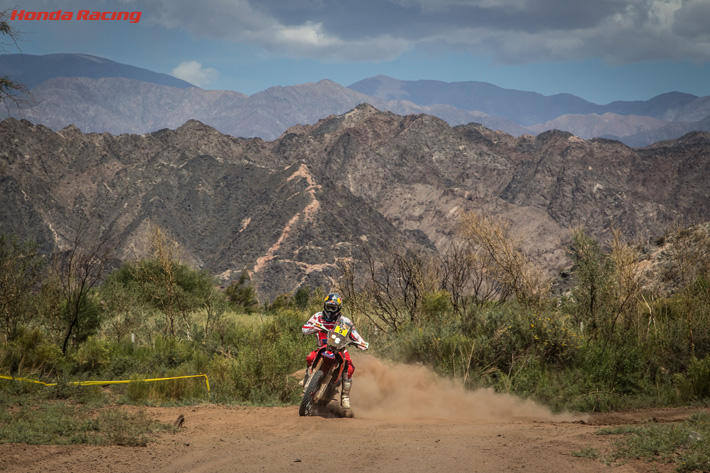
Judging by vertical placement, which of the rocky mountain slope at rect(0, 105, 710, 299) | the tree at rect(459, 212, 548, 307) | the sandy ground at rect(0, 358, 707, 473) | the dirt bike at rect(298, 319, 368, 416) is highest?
the rocky mountain slope at rect(0, 105, 710, 299)

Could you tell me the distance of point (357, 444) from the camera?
7676 mm

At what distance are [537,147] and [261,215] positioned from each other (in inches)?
3147

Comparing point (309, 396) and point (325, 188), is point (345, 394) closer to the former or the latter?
point (309, 396)

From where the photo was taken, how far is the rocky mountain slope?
73.2 m

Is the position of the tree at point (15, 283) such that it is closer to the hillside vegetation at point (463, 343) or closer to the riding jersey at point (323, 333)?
the hillside vegetation at point (463, 343)

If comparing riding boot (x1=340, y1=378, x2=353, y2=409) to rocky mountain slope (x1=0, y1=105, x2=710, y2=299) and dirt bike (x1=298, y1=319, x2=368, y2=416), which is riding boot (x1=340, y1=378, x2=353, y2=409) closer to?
dirt bike (x1=298, y1=319, x2=368, y2=416)

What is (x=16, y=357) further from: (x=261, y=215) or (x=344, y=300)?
(x=261, y=215)

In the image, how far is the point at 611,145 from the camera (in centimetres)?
12588

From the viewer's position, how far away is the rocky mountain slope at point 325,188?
240ft

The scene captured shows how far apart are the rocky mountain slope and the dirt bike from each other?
138 feet

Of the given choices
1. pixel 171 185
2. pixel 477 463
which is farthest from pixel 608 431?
pixel 171 185

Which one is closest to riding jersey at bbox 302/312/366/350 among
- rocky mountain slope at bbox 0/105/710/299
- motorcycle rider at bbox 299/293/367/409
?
motorcycle rider at bbox 299/293/367/409

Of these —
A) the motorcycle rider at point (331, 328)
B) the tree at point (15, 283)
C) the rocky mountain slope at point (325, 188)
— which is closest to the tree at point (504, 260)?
the motorcycle rider at point (331, 328)

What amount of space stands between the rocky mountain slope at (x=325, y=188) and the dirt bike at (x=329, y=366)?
1657 inches
